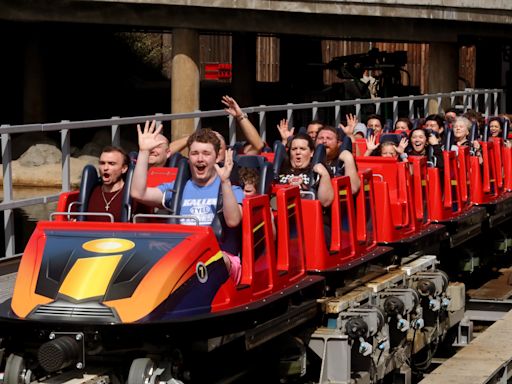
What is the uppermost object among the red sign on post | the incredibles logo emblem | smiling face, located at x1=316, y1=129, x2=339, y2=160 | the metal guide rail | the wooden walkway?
the red sign on post

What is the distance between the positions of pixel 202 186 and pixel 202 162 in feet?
0.65

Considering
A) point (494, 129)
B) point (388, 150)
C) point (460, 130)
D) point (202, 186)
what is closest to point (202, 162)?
point (202, 186)

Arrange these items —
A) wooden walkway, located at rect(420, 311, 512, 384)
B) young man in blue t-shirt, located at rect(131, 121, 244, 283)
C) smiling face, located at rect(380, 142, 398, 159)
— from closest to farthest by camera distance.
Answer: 1. young man in blue t-shirt, located at rect(131, 121, 244, 283)
2. wooden walkway, located at rect(420, 311, 512, 384)
3. smiling face, located at rect(380, 142, 398, 159)

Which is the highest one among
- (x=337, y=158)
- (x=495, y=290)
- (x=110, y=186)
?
(x=337, y=158)

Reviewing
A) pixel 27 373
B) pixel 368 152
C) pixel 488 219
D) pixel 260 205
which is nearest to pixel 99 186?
pixel 260 205

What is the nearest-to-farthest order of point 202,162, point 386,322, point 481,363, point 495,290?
1. point 202,162
2. point 386,322
3. point 481,363
4. point 495,290

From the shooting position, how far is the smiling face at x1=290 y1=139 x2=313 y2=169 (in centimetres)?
970

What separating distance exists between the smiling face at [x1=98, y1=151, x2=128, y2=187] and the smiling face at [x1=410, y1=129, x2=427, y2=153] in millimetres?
5029

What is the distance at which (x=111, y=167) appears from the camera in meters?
8.59

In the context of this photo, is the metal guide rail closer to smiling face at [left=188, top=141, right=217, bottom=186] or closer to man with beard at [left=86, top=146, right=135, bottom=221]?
smiling face at [left=188, top=141, right=217, bottom=186]

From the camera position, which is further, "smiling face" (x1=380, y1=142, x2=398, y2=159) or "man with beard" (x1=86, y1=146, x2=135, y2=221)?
"smiling face" (x1=380, y1=142, x2=398, y2=159)

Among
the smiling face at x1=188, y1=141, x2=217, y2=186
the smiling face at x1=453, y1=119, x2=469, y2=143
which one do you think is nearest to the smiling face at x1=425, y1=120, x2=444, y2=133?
the smiling face at x1=453, y1=119, x2=469, y2=143

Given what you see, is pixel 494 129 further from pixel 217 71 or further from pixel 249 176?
pixel 217 71

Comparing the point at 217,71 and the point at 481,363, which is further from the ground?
the point at 217,71
